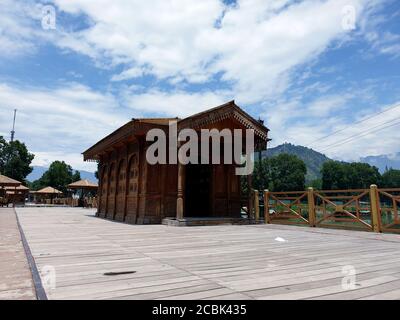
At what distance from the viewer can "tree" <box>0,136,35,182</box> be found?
52625 millimetres

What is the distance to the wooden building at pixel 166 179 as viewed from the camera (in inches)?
437

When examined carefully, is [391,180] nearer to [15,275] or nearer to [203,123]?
[203,123]

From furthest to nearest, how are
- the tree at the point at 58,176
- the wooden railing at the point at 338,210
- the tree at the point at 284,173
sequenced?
the tree at the point at 284,173 → the tree at the point at 58,176 → the wooden railing at the point at 338,210

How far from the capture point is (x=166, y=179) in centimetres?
1175

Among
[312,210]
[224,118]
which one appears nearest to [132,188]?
[224,118]

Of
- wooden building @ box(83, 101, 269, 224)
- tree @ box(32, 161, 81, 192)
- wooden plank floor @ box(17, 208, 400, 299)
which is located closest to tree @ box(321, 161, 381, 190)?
tree @ box(32, 161, 81, 192)

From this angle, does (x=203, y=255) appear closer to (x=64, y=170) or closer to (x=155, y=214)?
(x=155, y=214)

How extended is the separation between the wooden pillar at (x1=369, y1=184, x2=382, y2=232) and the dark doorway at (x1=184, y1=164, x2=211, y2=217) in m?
7.22

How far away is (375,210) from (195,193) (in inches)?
311

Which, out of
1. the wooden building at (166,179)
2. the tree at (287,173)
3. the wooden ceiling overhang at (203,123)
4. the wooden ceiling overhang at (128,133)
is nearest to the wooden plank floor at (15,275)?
the wooden ceiling overhang at (128,133)

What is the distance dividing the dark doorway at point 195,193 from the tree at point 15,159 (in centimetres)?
4925

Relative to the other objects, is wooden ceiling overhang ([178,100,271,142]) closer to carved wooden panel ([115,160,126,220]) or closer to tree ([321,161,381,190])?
carved wooden panel ([115,160,126,220])

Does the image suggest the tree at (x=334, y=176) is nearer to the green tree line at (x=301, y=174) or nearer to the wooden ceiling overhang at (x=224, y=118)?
the green tree line at (x=301, y=174)

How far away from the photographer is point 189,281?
3137mm
